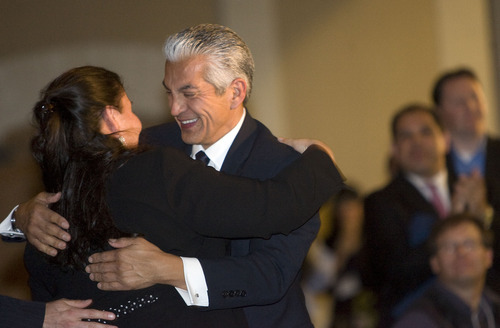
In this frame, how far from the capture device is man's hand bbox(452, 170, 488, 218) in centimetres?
372

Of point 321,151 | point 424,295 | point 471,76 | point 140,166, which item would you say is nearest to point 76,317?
point 140,166

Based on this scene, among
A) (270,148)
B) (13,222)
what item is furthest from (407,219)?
(13,222)

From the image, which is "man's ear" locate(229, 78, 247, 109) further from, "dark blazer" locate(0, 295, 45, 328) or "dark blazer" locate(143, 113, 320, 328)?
"dark blazer" locate(0, 295, 45, 328)

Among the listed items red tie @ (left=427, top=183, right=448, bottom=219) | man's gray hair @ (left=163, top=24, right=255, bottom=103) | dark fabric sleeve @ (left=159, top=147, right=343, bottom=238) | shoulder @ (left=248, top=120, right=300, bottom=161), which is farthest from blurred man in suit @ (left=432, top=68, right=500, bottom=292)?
dark fabric sleeve @ (left=159, top=147, right=343, bottom=238)

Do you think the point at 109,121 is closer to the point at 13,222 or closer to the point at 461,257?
the point at 13,222

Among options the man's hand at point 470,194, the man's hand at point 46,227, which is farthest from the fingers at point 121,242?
the man's hand at point 470,194

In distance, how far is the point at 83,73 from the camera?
2045 mm

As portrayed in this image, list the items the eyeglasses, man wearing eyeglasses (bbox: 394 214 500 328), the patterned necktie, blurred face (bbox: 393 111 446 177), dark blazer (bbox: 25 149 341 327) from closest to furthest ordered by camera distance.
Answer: dark blazer (bbox: 25 149 341 327) → the patterned necktie → man wearing eyeglasses (bbox: 394 214 500 328) → the eyeglasses → blurred face (bbox: 393 111 446 177)

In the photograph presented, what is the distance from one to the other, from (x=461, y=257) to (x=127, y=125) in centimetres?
213

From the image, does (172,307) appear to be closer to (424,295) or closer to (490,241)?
(424,295)

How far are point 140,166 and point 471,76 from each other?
267 centimetres

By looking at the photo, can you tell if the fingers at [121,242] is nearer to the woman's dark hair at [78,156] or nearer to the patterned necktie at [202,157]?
the woman's dark hair at [78,156]

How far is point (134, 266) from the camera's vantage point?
1.81 m

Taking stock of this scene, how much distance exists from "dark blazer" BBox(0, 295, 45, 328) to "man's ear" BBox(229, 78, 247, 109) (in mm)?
819
